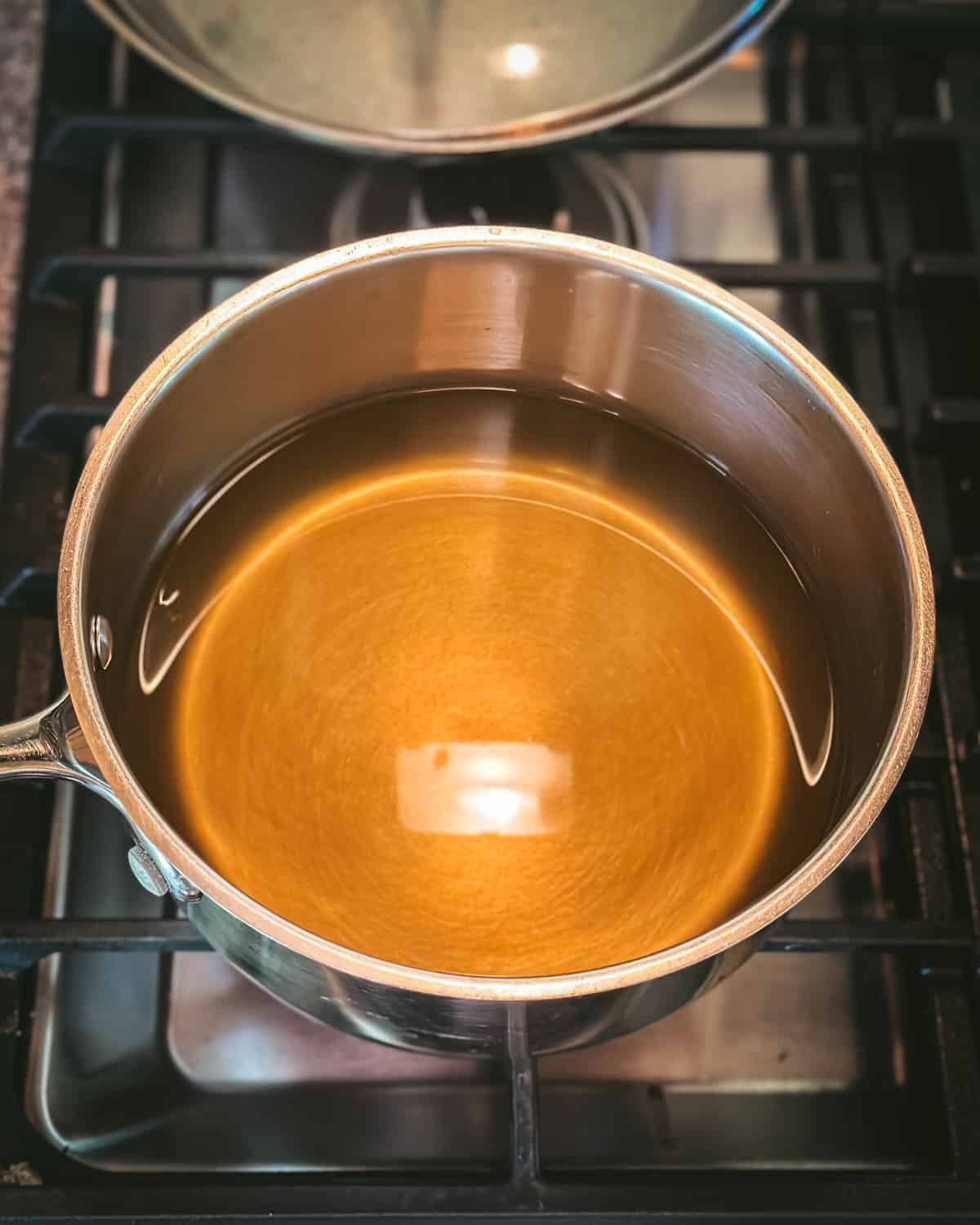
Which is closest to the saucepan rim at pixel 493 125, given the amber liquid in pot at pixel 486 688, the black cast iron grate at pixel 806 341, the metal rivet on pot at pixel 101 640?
the black cast iron grate at pixel 806 341

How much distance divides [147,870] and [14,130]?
20.3 inches

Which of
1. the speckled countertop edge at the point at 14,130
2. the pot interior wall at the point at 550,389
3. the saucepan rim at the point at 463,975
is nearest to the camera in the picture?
the saucepan rim at the point at 463,975

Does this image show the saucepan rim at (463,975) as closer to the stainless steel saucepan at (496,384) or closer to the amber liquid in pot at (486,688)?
the stainless steel saucepan at (496,384)

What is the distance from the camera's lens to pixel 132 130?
2.00ft

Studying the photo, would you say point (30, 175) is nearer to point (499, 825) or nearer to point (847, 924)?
point (499, 825)

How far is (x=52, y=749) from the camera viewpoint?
0.40m

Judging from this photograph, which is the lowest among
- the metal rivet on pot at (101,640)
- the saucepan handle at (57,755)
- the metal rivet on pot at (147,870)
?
the metal rivet on pot at (147,870)

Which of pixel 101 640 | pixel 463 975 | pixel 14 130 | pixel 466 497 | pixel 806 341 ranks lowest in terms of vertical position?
pixel 463 975

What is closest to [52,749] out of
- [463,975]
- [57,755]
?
[57,755]

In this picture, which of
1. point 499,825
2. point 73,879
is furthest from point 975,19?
point 73,879

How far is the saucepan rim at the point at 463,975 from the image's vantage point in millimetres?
358

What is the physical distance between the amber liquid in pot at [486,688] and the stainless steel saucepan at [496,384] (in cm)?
2

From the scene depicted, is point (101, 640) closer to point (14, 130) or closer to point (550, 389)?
point (550, 389)

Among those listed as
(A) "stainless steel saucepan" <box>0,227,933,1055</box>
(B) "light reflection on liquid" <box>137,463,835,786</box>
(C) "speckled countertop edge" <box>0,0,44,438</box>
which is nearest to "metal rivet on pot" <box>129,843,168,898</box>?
(A) "stainless steel saucepan" <box>0,227,933,1055</box>
